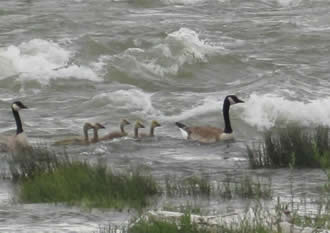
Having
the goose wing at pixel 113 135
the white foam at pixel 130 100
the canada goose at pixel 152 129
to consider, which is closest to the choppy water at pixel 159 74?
the white foam at pixel 130 100

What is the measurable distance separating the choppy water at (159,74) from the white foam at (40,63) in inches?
1.5

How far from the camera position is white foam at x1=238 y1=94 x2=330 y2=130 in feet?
60.8

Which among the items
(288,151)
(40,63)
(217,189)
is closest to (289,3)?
(40,63)

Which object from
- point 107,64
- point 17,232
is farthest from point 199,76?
point 17,232

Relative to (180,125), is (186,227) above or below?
below

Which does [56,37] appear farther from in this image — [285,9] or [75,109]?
[285,9]

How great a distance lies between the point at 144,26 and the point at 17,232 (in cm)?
2169

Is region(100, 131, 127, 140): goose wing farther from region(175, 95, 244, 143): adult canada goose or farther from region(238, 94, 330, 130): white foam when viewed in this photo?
region(238, 94, 330, 130): white foam

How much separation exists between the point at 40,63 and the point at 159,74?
10.1 ft

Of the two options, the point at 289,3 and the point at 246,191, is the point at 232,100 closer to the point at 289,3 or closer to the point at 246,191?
the point at 246,191

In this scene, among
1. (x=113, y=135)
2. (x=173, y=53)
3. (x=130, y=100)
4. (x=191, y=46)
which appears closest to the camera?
(x=113, y=135)

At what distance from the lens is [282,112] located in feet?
63.4

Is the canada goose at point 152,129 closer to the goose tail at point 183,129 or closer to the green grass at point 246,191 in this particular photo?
the goose tail at point 183,129

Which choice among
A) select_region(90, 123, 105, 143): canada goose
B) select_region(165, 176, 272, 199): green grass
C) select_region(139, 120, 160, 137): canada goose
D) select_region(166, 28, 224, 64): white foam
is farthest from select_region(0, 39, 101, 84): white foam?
select_region(165, 176, 272, 199): green grass
